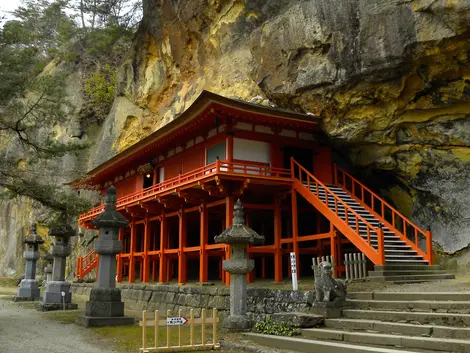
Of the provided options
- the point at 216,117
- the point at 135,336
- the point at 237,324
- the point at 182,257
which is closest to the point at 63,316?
the point at 182,257

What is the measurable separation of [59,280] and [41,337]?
332 inches

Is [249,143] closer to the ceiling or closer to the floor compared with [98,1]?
closer to the floor

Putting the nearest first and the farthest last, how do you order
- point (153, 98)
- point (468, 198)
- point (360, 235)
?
point (360, 235) → point (468, 198) → point (153, 98)

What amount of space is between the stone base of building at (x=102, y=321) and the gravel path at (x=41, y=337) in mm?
238

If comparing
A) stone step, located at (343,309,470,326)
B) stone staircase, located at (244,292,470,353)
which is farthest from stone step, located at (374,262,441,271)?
stone step, located at (343,309,470,326)

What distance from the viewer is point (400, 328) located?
338 inches

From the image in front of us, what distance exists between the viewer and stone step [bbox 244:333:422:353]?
7746 mm

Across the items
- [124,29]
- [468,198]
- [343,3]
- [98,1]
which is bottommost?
[468,198]

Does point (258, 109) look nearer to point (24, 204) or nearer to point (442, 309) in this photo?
point (442, 309)

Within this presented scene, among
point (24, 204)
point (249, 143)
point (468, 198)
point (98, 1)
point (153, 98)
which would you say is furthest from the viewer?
point (98, 1)

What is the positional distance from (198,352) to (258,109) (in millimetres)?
9138

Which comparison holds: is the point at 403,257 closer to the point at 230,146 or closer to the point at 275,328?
the point at 275,328

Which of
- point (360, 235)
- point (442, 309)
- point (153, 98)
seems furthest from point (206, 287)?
point (153, 98)

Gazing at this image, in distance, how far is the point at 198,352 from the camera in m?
9.19
